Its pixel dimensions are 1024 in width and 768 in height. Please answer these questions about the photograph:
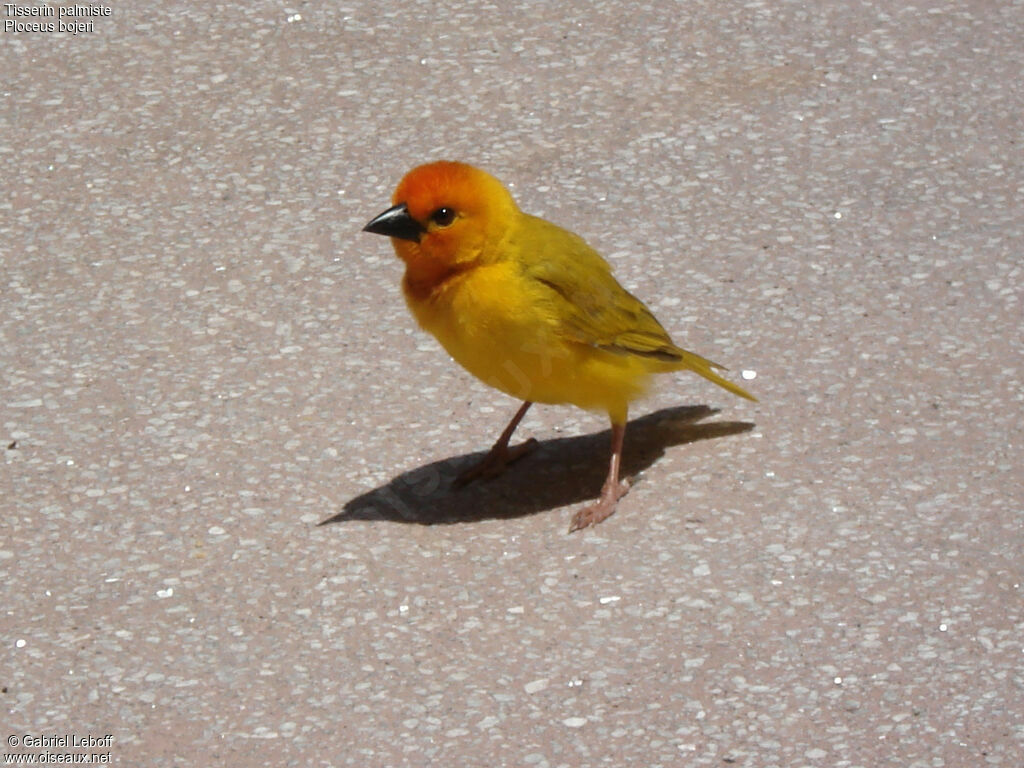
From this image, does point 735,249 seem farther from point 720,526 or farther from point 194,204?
point 194,204

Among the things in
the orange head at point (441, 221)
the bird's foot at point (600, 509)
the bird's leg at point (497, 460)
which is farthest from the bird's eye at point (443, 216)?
the bird's foot at point (600, 509)

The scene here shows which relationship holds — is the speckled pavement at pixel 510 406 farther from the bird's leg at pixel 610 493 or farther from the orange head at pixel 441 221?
the orange head at pixel 441 221

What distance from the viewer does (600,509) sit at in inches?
183

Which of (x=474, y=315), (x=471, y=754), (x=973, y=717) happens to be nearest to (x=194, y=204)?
(x=474, y=315)

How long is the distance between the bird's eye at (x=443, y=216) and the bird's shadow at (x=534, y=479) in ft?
2.84

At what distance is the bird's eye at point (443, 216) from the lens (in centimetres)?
444

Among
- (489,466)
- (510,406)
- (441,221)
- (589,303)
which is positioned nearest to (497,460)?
(489,466)

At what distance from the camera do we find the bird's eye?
4.44m

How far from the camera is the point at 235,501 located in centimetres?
478

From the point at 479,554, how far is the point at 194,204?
2.43 meters

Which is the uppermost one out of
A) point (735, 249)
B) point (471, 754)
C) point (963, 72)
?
point (963, 72)

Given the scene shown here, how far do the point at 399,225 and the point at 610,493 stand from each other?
0.99 meters

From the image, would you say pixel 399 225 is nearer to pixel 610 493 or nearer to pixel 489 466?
pixel 489 466

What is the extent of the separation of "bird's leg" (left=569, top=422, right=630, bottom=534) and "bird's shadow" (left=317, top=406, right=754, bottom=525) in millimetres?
97
